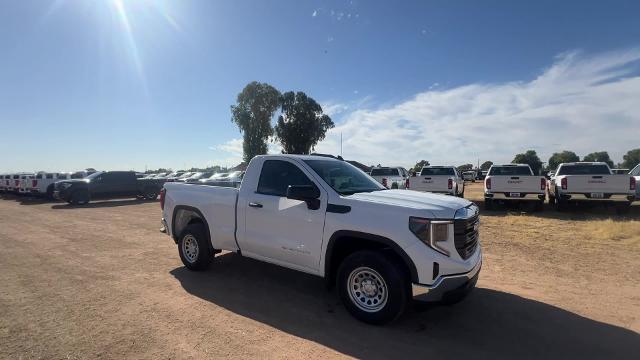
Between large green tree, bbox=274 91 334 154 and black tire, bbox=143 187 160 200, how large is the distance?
2734 centimetres

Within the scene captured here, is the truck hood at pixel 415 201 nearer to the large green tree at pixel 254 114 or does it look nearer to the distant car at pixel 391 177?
the distant car at pixel 391 177

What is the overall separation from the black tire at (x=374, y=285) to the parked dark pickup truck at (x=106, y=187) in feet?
63.4

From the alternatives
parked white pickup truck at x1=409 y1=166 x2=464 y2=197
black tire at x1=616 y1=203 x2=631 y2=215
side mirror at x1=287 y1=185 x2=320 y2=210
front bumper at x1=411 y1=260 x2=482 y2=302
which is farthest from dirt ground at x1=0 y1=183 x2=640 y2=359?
parked white pickup truck at x1=409 y1=166 x2=464 y2=197

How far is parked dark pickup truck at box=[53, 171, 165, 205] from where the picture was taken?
1903 centimetres

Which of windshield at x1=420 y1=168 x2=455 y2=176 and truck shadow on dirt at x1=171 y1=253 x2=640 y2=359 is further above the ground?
windshield at x1=420 y1=168 x2=455 y2=176

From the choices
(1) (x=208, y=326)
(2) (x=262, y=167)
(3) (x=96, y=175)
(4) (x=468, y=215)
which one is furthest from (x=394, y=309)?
(3) (x=96, y=175)

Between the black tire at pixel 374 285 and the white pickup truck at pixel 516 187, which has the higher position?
the white pickup truck at pixel 516 187

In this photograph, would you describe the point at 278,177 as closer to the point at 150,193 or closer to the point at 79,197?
the point at 79,197

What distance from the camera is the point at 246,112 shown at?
46.9 metres

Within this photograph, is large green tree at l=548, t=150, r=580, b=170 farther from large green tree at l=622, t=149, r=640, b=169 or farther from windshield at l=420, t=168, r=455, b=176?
windshield at l=420, t=168, r=455, b=176

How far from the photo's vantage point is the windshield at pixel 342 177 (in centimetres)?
486

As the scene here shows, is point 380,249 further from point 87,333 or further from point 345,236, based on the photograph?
point 87,333

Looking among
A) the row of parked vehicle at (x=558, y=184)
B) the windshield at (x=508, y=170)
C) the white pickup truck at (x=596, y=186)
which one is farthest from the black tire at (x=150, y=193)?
the white pickup truck at (x=596, y=186)

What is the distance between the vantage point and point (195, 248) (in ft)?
20.4
